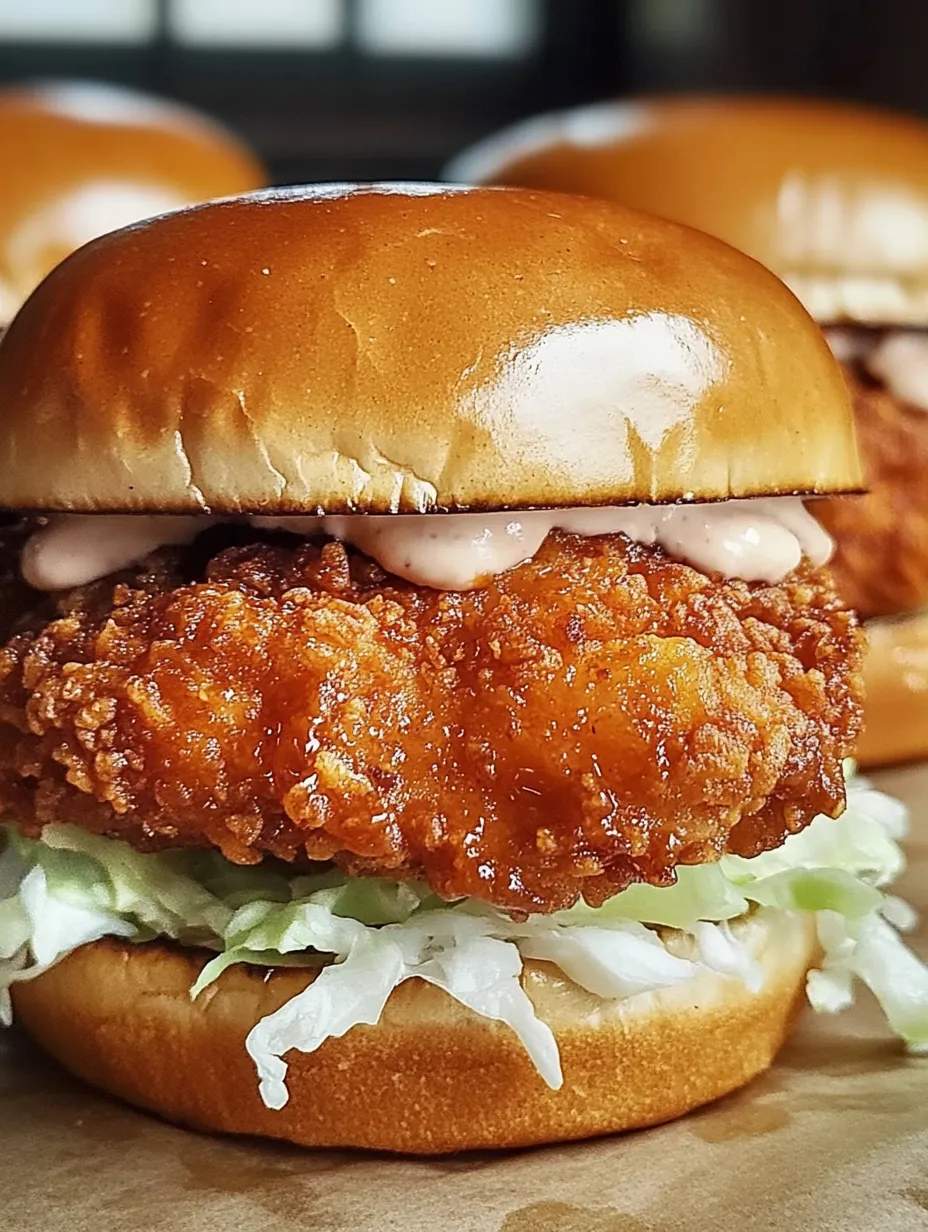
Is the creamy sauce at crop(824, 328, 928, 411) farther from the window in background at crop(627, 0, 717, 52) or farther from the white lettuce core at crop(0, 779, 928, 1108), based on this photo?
the window in background at crop(627, 0, 717, 52)

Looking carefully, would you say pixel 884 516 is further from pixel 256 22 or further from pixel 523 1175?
pixel 256 22

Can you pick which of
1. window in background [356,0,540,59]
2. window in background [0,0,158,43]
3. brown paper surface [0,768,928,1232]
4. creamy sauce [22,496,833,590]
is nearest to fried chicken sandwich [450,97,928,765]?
creamy sauce [22,496,833,590]

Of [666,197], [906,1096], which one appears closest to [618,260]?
[906,1096]

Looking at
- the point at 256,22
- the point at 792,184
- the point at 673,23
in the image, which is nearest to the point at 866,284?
the point at 792,184

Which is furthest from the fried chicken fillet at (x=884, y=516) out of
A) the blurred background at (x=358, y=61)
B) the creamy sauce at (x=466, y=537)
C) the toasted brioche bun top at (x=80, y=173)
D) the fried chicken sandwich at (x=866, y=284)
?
the blurred background at (x=358, y=61)

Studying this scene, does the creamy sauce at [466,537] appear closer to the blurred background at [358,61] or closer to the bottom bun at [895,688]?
the bottom bun at [895,688]

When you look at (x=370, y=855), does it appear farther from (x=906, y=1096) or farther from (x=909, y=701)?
(x=909, y=701)
